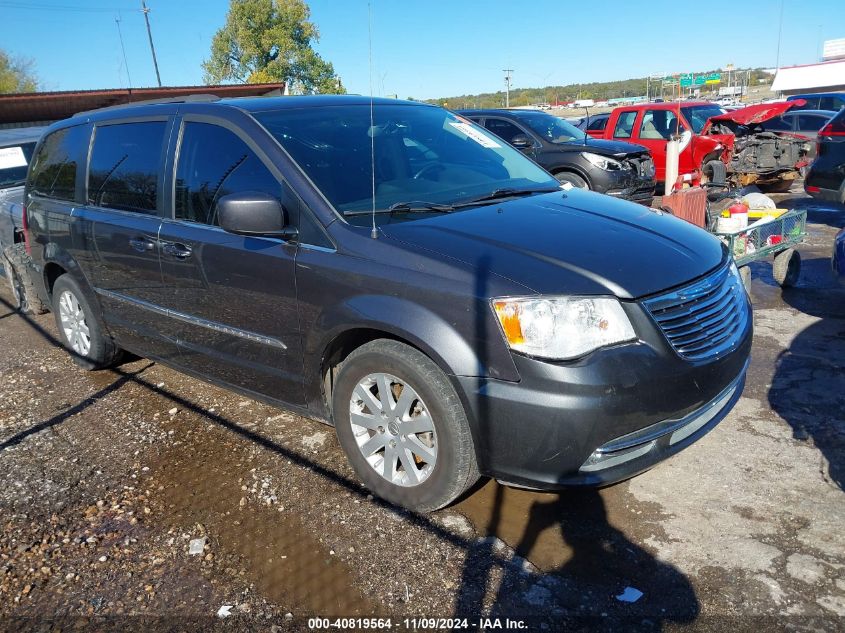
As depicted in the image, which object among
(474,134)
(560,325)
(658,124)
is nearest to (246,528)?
(560,325)

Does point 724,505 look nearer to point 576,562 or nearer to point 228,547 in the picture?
point 576,562

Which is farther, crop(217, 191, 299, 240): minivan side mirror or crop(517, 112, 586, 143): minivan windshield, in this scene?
crop(517, 112, 586, 143): minivan windshield

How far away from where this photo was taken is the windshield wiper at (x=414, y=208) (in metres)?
3.23

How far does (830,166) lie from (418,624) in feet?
28.2

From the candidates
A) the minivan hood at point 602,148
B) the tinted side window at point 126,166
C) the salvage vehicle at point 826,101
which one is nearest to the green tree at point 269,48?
the salvage vehicle at point 826,101

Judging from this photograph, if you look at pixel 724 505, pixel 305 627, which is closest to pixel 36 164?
pixel 305 627

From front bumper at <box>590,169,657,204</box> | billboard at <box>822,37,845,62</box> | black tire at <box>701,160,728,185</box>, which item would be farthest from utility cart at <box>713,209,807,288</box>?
billboard at <box>822,37,845,62</box>

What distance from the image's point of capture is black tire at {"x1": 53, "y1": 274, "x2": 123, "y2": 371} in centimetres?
489

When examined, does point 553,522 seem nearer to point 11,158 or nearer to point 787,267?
point 787,267

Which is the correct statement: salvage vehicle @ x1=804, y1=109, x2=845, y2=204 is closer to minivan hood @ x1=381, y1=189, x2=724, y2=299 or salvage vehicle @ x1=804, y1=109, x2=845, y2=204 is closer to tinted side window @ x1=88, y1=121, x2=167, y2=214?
minivan hood @ x1=381, y1=189, x2=724, y2=299

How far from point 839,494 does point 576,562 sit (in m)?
1.31

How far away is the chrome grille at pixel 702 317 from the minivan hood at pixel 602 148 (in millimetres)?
7272

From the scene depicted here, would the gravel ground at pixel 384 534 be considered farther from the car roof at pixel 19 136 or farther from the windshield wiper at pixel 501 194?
the car roof at pixel 19 136

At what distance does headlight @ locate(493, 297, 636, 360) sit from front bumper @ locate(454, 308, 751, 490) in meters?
0.05
